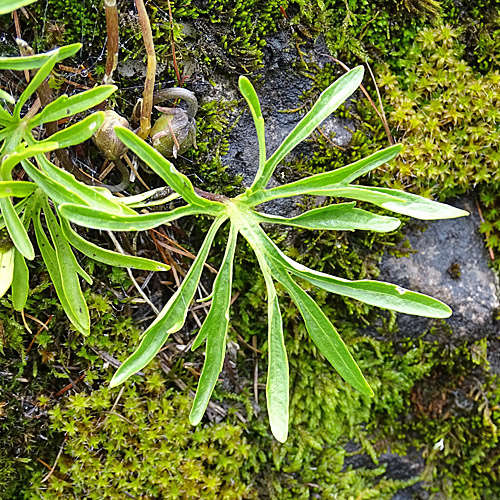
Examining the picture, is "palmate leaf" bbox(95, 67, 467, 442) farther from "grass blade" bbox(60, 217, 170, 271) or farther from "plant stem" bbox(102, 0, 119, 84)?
"plant stem" bbox(102, 0, 119, 84)

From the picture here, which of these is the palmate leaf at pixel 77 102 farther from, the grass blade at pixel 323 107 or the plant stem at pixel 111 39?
the grass blade at pixel 323 107

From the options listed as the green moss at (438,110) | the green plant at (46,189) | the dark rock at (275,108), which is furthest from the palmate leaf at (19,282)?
the green moss at (438,110)

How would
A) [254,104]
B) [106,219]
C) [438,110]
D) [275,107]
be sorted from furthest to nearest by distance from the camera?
[438,110]
[275,107]
[254,104]
[106,219]

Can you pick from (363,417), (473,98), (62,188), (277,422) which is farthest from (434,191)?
(62,188)

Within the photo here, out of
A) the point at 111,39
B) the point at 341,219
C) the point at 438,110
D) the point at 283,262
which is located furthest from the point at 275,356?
the point at 438,110

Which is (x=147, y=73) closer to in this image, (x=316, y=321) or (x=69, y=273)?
(x=69, y=273)

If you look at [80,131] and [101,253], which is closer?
[80,131]

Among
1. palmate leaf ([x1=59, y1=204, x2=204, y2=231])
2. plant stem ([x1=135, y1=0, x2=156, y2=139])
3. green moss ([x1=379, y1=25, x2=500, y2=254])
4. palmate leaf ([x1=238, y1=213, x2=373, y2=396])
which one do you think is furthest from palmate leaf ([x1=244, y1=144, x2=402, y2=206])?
green moss ([x1=379, y1=25, x2=500, y2=254])
